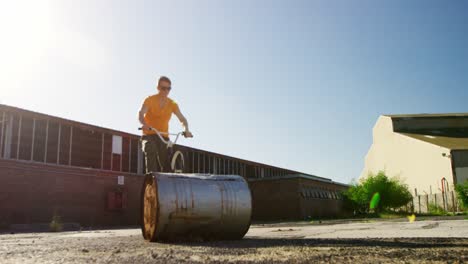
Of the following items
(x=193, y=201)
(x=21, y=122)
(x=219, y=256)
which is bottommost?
(x=219, y=256)

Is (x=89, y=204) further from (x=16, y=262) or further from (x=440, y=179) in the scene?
(x=440, y=179)

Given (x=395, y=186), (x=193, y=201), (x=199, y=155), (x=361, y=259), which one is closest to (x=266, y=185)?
(x=199, y=155)

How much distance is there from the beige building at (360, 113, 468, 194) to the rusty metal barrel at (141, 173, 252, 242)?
27.4m

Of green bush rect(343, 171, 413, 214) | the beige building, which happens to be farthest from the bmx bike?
the beige building

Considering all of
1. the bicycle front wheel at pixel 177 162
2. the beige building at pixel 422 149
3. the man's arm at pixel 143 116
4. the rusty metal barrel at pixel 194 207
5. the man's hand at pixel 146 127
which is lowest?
the rusty metal barrel at pixel 194 207

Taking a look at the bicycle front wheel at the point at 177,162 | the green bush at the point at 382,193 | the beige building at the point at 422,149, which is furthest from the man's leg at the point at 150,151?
the beige building at the point at 422,149

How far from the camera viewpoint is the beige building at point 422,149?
3281 centimetres

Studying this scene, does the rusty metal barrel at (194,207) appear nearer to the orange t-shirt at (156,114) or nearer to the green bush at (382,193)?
the orange t-shirt at (156,114)

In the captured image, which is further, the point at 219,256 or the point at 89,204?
the point at 89,204

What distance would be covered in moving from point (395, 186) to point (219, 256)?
980 inches

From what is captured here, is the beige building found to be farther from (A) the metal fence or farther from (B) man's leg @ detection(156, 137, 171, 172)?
(B) man's leg @ detection(156, 137, 171, 172)

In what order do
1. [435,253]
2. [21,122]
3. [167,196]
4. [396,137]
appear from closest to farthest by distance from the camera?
[435,253]
[167,196]
[21,122]
[396,137]

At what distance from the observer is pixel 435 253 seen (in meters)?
3.04

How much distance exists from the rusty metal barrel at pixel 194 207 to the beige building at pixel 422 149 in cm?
2737
